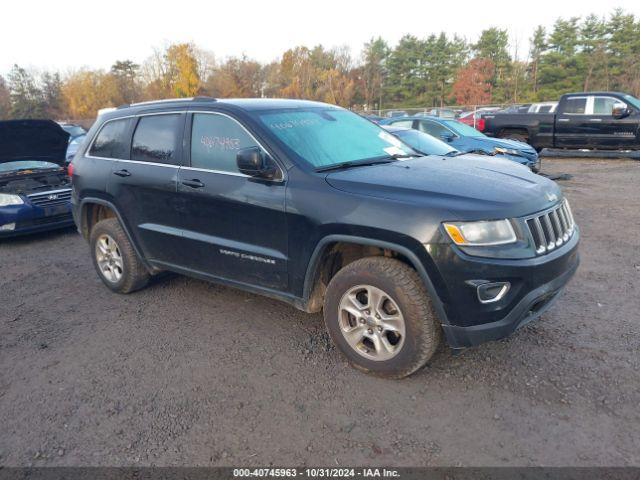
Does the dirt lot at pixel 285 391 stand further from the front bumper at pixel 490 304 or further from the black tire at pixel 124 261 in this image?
the front bumper at pixel 490 304

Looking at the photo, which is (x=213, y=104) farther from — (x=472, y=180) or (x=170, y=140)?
(x=472, y=180)

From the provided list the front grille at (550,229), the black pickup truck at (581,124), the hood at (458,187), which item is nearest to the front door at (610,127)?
the black pickup truck at (581,124)

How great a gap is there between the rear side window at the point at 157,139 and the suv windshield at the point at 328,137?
0.86 meters

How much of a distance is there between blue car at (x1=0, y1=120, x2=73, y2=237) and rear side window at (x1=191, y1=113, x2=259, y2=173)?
174 inches

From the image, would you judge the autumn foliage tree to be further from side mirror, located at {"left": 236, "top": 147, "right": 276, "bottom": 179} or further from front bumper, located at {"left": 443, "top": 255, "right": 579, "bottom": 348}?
front bumper, located at {"left": 443, "top": 255, "right": 579, "bottom": 348}

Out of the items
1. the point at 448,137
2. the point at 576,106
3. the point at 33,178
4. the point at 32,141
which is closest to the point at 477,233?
the point at 33,178

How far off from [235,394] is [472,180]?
2.07 m

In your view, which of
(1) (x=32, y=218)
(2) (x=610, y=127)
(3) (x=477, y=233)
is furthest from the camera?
(2) (x=610, y=127)

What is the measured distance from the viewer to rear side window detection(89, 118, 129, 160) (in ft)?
15.2

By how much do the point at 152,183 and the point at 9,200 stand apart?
4052mm

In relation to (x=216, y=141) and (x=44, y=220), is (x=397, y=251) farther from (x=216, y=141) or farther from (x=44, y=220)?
(x=44, y=220)

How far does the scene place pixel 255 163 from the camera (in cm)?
332

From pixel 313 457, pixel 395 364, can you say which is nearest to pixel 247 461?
pixel 313 457

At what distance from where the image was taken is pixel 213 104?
13.0 feet
